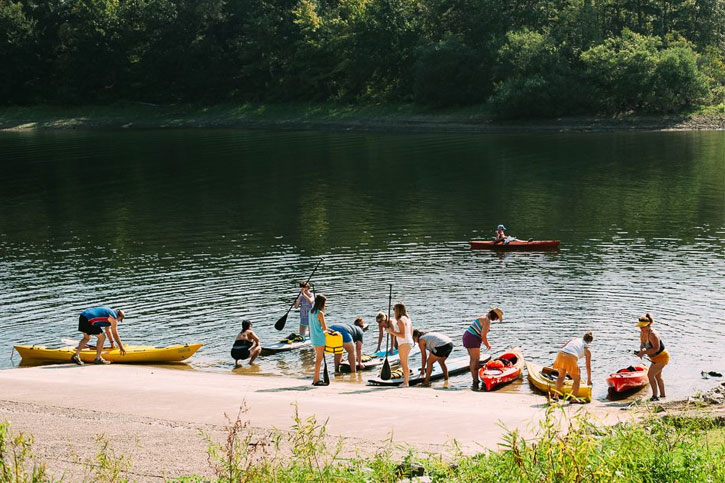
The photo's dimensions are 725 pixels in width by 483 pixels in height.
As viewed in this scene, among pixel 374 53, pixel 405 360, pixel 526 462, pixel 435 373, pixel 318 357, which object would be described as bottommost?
pixel 435 373

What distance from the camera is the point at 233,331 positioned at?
82.4 feet

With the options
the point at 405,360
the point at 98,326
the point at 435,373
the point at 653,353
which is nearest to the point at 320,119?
the point at 98,326

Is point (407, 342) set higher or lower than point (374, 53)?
lower

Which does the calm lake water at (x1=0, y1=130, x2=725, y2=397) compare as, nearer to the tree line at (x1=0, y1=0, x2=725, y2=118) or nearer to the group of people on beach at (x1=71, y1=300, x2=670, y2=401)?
the group of people on beach at (x1=71, y1=300, x2=670, y2=401)

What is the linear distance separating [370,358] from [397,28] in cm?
7809

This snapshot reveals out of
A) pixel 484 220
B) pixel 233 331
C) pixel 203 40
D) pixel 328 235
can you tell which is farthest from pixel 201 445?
pixel 203 40

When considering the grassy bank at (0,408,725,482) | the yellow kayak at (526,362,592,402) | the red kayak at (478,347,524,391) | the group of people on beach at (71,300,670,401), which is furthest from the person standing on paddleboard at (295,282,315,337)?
the grassy bank at (0,408,725,482)

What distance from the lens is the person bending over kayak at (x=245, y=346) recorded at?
73.2 ft

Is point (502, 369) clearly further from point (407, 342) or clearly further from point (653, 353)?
point (653, 353)

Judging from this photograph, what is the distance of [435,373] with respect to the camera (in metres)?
20.8

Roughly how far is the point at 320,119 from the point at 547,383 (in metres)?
76.5

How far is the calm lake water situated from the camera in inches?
982

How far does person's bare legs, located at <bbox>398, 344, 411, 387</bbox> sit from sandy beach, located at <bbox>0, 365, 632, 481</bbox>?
17.0 inches

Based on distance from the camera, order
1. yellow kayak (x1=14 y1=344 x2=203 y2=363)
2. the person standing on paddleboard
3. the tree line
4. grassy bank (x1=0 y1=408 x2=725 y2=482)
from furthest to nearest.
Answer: the tree line, the person standing on paddleboard, yellow kayak (x1=14 y1=344 x2=203 y2=363), grassy bank (x1=0 y1=408 x2=725 y2=482)
